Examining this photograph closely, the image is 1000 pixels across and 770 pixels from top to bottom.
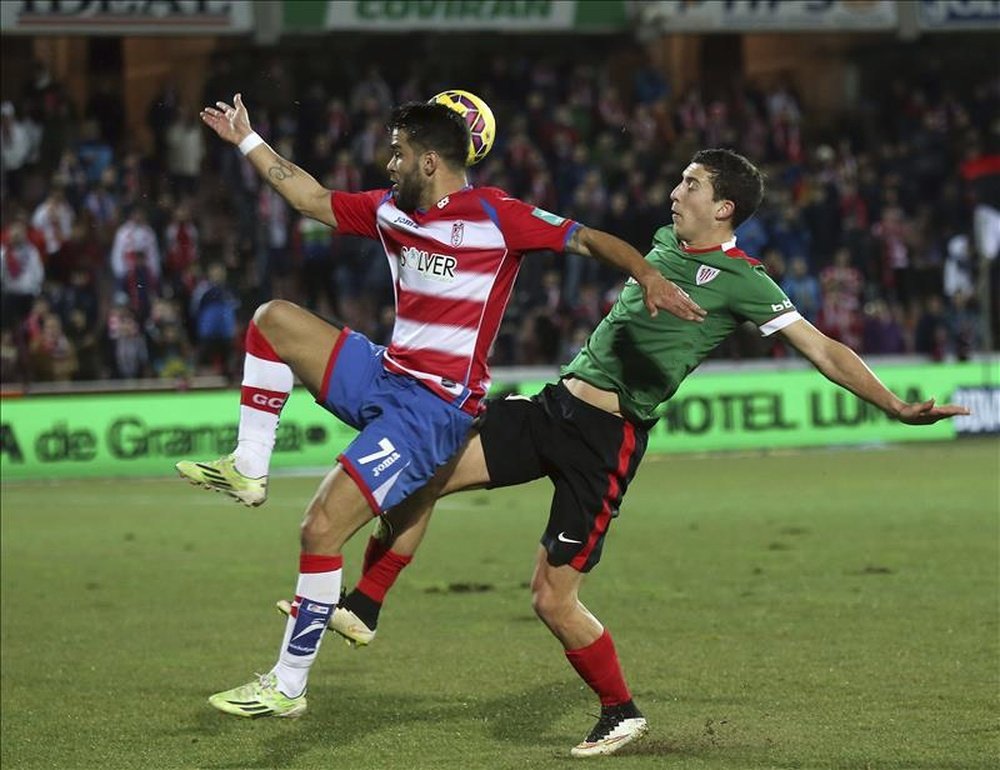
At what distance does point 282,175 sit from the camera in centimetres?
696

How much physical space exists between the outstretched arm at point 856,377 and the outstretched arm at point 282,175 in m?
1.81

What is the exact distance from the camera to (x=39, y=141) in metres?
22.4

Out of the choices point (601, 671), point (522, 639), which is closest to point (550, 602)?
point (601, 671)

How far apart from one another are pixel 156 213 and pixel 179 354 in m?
1.99

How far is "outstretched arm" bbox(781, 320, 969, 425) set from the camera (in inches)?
260

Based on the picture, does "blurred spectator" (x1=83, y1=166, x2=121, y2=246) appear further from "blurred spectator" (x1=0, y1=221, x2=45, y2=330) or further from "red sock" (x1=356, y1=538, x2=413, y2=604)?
"red sock" (x1=356, y1=538, x2=413, y2=604)

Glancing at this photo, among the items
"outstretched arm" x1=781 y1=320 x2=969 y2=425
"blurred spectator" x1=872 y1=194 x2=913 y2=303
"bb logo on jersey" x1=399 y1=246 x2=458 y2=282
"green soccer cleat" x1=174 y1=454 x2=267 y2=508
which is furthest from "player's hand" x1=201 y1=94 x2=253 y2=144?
"blurred spectator" x1=872 y1=194 x2=913 y2=303

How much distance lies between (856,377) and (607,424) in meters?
0.97

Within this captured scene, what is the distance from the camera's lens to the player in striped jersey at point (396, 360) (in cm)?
658

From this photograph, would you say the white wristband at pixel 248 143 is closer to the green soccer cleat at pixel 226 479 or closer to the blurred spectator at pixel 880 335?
the green soccer cleat at pixel 226 479

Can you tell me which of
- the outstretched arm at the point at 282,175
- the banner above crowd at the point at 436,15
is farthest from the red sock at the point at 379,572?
the banner above crowd at the point at 436,15

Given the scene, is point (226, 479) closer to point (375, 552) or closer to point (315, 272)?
point (375, 552)

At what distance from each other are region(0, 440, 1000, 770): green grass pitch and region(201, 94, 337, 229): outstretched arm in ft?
6.78

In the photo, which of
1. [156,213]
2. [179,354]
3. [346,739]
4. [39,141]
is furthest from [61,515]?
[346,739]
